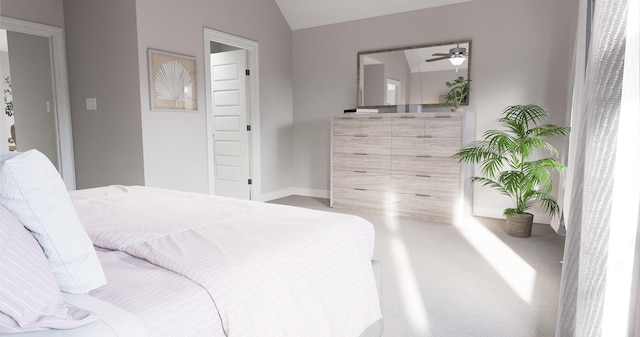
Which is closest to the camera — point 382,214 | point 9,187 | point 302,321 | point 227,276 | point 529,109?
point 9,187

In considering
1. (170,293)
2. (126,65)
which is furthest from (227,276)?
(126,65)

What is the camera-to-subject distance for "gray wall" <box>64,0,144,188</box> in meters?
3.65

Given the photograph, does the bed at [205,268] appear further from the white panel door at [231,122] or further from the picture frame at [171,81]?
the white panel door at [231,122]

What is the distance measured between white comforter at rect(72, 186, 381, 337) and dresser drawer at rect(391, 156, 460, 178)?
248cm

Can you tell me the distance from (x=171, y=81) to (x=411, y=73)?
265 cm

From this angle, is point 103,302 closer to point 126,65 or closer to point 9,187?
point 9,187

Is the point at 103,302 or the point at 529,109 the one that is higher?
the point at 529,109

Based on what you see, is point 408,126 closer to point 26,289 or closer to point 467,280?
point 467,280

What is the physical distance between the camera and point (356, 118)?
446 cm

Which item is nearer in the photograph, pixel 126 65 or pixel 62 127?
pixel 126 65

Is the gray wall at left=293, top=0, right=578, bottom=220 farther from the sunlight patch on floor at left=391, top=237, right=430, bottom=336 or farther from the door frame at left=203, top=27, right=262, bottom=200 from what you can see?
the sunlight patch on floor at left=391, top=237, right=430, bottom=336

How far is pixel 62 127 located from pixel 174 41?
1504 mm

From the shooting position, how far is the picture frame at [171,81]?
3.70 metres

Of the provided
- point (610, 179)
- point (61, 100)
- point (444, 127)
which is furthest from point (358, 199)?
point (610, 179)
